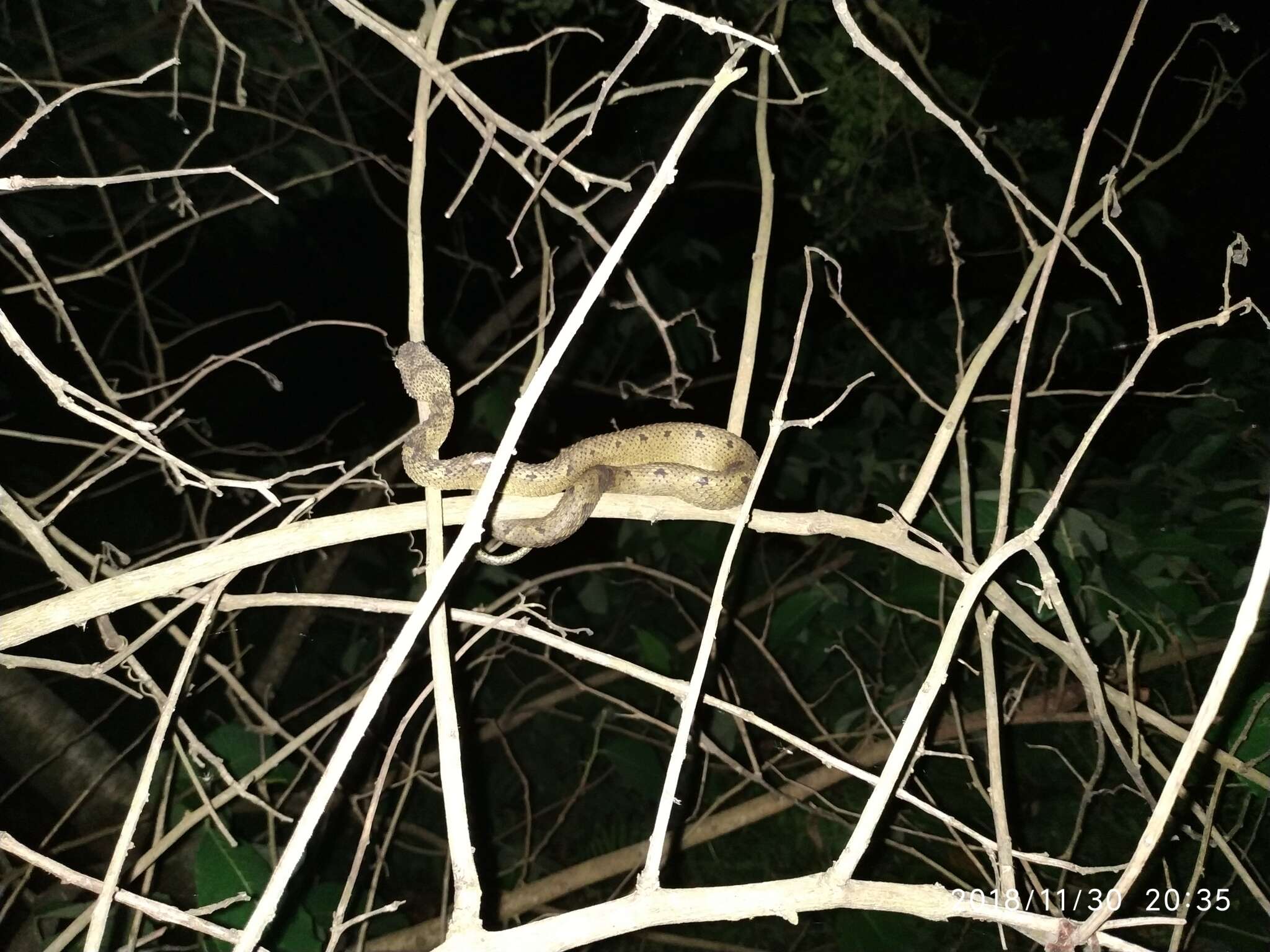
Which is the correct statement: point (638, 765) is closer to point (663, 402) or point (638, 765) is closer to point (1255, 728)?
point (1255, 728)

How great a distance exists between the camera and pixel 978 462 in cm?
441

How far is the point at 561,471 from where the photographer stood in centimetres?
297

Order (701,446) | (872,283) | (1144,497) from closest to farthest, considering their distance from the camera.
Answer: (701,446), (1144,497), (872,283)

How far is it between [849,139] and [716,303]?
1.38m

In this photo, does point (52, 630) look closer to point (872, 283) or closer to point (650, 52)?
point (650, 52)

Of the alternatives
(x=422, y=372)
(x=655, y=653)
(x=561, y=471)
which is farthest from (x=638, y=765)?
(x=422, y=372)

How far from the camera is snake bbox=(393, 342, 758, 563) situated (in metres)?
2.76

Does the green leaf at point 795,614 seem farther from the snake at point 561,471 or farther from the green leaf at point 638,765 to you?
the snake at point 561,471

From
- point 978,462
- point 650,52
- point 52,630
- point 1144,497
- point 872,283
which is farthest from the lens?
point 872,283

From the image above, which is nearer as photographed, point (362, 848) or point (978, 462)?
A: point (362, 848)

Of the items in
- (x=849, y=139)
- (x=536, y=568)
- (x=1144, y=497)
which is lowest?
(x=536, y=568)

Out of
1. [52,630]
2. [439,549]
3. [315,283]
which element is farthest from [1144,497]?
[315,283]

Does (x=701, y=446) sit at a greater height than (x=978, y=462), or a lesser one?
greater

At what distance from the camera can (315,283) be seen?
5844 millimetres
